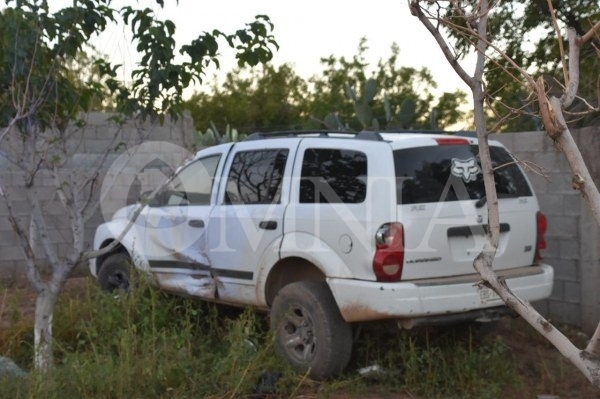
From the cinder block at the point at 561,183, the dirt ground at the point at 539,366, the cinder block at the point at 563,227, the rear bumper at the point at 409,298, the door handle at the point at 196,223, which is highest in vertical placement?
the cinder block at the point at 561,183

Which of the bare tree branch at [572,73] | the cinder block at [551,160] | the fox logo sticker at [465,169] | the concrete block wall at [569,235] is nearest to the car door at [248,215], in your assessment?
the fox logo sticker at [465,169]

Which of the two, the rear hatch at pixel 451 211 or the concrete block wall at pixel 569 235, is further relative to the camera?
the concrete block wall at pixel 569 235

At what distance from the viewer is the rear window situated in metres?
6.20

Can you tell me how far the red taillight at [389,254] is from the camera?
19.4 ft

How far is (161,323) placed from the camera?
23.4ft

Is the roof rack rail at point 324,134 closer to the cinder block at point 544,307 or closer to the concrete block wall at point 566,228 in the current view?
the concrete block wall at point 566,228

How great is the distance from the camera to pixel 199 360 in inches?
248

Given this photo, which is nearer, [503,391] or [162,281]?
[503,391]

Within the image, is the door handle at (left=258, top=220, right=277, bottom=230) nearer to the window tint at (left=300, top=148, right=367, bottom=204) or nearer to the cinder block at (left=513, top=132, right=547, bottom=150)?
the window tint at (left=300, top=148, right=367, bottom=204)

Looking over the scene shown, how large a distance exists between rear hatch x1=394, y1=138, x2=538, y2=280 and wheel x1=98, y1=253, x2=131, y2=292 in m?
3.19

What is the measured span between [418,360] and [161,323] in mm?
2171

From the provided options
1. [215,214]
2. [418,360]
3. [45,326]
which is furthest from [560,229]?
[45,326]

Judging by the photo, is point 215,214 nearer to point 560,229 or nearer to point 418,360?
point 418,360

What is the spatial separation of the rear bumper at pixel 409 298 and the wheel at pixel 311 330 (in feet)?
0.53
